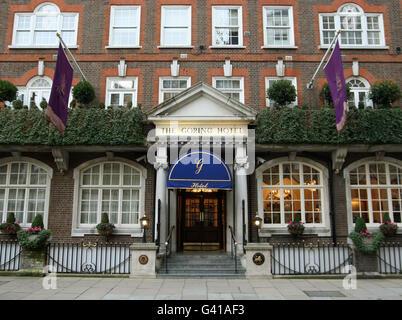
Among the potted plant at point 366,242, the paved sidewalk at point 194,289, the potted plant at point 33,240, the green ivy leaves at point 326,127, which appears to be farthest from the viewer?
the green ivy leaves at point 326,127

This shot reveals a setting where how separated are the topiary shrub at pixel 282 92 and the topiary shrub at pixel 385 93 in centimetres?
332

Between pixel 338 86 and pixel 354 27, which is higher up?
pixel 354 27

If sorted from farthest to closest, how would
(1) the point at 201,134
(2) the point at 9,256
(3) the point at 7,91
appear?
(3) the point at 7,91 → (1) the point at 201,134 → (2) the point at 9,256

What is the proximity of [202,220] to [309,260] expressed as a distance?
4998 mm

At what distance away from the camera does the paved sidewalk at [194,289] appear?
26.2 feet

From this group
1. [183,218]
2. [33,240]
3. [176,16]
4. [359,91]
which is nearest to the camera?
[33,240]

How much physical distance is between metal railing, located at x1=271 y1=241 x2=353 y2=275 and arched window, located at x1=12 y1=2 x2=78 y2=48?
12.9 meters

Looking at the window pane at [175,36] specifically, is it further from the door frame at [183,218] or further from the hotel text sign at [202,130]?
the door frame at [183,218]

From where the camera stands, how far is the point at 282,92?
41.9ft

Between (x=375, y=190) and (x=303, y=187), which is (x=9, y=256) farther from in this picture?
(x=375, y=190)

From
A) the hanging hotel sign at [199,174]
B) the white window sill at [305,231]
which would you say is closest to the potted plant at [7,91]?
the hanging hotel sign at [199,174]

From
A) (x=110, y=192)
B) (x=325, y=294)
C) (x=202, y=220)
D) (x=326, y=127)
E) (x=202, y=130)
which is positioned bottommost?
(x=325, y=294)

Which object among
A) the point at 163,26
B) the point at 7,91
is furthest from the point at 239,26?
the point at 7,91

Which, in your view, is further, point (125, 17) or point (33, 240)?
point (125, 17)
